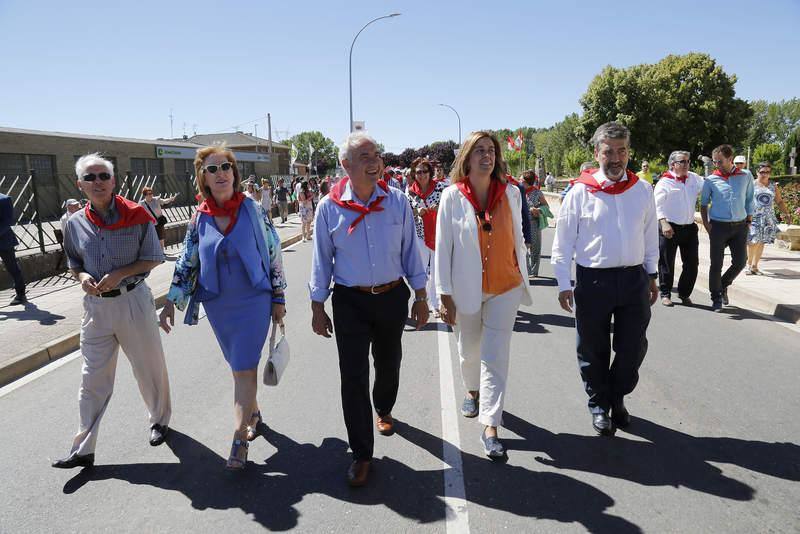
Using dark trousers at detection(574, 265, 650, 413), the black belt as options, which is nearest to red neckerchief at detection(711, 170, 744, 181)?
dark trousers at detection(574, 265, 650, 413)

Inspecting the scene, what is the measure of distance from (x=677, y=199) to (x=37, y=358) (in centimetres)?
787

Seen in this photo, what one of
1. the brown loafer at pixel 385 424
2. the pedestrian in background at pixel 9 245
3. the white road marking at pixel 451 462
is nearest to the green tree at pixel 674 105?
the pedestrian in background at pixel 9 245

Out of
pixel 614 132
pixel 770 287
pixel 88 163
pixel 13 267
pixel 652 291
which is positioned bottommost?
pixel 770 287

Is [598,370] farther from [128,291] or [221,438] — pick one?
[128,291]

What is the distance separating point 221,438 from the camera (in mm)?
4008

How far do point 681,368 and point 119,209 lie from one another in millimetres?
4858

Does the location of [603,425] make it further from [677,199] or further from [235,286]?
[677,199]

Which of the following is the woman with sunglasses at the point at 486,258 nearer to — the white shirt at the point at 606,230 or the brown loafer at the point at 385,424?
the white shirt at the point at 606,230

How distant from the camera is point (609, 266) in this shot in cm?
374

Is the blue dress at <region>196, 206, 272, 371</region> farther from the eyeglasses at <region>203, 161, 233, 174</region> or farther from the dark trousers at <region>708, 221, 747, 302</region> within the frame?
the dark trousers at <region>708, 221, 747, 302</region>

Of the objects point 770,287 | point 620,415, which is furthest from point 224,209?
point 770,287

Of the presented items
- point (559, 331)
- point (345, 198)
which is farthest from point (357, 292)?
point (559, 331)

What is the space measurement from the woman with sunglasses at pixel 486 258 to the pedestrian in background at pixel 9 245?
704 centimetres

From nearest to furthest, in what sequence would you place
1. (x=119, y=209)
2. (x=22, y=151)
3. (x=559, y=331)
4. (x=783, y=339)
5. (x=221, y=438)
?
1. (x=119, y=209)
2. (x=221, y=438)
3. (x=783, y=339)
4. (x=559, y=331)
5. (x=22, y=151)
